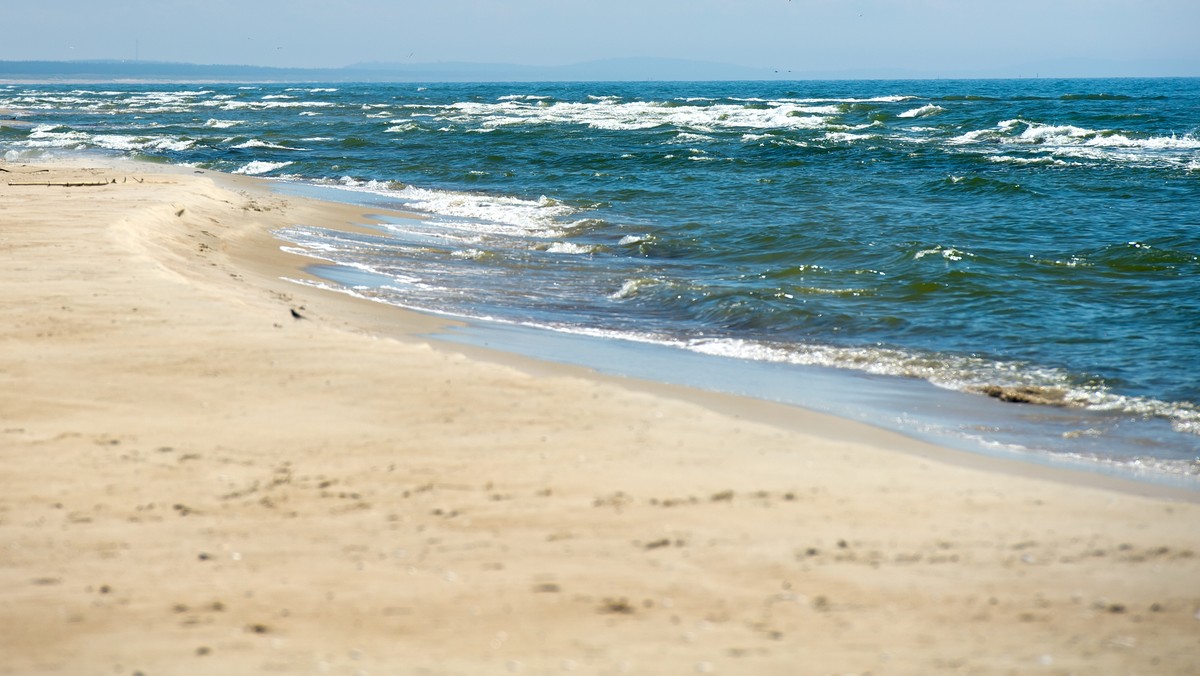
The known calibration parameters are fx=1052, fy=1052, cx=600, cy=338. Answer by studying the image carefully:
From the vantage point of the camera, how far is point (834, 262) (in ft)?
44.8

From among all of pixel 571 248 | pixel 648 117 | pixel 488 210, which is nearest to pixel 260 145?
pixel 488 210

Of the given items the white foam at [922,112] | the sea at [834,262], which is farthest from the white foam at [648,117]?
the sea at [834,262]

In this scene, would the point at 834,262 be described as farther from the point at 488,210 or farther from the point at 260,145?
the point at 260,145

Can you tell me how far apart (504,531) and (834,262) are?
10.2 meters

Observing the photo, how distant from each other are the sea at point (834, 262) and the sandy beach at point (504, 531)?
1.56 metres

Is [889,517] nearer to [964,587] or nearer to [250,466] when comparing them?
[964,587]

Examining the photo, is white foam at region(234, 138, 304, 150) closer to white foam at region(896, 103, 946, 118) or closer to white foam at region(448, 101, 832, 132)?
white foam at region(448, 101, 832, 132)

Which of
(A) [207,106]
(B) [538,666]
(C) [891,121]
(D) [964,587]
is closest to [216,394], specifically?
(B) [538,666]

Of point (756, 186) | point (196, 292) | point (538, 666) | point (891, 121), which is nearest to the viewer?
point (538, 666)

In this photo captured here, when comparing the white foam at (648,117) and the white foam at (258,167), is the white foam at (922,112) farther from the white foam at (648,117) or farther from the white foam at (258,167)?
the white foam at (258,167)

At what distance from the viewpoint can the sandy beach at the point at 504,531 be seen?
133 inches

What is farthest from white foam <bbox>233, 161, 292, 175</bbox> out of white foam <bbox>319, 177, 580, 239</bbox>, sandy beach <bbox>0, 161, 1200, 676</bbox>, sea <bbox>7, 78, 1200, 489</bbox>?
sandy beach <bbox>0, 161, 1200, 676</bbox>

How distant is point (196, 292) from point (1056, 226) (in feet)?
42.0

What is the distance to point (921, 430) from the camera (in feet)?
21.6
